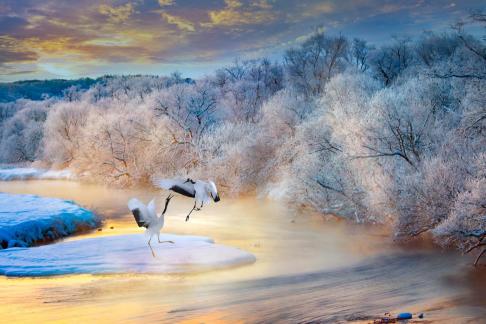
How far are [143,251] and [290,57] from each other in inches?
Result: 1564

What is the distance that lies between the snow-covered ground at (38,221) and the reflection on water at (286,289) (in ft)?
17.6

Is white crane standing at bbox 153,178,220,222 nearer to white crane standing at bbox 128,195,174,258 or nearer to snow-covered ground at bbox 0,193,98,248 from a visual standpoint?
white crane standing at bbox 128,195,174,258

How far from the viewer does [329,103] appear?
27.7 m

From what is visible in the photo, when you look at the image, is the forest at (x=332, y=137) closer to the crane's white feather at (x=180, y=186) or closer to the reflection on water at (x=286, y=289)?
the reflection on water at (x=286, y=289)

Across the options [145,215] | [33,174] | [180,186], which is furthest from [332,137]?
[33,174]

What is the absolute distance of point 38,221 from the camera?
1841 centimetres

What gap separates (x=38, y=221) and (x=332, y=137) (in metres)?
12.8

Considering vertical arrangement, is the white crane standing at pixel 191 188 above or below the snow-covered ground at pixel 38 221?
above

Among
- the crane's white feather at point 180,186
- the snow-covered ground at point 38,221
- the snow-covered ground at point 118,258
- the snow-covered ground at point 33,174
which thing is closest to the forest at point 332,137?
the snow-covered ground at point 33,174

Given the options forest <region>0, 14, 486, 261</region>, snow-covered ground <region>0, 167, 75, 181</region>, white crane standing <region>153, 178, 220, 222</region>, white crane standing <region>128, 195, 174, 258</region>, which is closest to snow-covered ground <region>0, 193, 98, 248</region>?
forest <region>0, 14, 486, 261</region>

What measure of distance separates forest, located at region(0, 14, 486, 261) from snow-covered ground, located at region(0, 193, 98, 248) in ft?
30.1

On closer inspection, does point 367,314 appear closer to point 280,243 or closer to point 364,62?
point 280,243

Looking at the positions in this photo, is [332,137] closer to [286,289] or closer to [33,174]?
[286,289]

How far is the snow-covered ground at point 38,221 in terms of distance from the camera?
55.2ft
